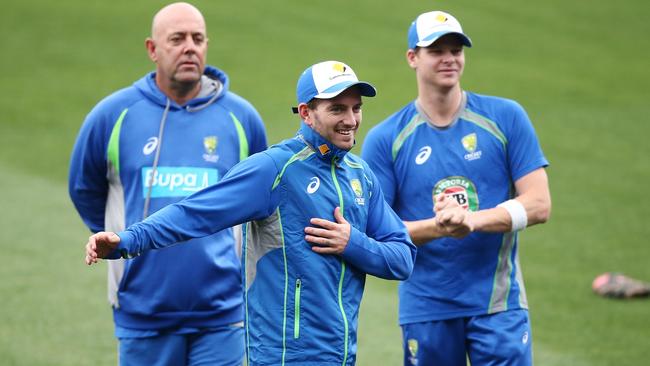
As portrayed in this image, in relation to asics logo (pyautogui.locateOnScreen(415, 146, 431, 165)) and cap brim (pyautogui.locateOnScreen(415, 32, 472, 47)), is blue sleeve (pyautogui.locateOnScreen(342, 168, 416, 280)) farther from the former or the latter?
cap brim (pyautogui.locateOnScreen(415, 32, 472, 47))

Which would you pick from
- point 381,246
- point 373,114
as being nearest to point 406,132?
point 381,246

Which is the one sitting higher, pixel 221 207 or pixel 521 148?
pixel 521 148

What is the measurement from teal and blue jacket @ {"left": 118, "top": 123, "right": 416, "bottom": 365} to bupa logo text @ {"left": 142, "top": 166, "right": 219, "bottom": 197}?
133 cm

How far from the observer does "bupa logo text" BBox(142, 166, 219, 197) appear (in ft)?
22.6

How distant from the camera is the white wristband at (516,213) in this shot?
6.79m

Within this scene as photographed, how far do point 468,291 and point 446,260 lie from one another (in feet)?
0.77

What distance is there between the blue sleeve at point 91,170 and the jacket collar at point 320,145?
1892 millimetres

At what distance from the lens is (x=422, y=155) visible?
Result: 7.12m

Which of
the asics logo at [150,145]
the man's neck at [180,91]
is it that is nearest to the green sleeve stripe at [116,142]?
the asics logo at [150,145]

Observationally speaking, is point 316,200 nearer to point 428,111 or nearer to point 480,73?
point 428,111

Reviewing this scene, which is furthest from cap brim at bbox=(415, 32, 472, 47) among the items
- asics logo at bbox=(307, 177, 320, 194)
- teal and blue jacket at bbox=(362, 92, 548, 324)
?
asics logo at bbox=(307, 177, 320, 194)

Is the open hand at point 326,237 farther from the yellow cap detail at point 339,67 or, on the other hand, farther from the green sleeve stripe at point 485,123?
the green sleeve stripe at point 485,123

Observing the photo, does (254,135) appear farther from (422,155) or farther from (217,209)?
(217,209)

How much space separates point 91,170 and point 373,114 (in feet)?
49.6
